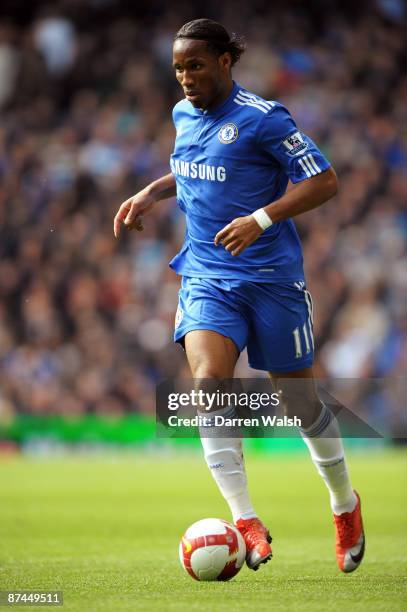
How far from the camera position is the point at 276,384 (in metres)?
5.76

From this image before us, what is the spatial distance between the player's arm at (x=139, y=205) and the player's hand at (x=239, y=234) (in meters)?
0.92

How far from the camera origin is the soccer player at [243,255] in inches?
210

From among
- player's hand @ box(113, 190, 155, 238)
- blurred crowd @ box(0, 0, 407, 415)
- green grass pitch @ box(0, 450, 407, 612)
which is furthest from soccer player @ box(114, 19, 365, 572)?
blurred crowd @ box(0, 0, 407, 415)

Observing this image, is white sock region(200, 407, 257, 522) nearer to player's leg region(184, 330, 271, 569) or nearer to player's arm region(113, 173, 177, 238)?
player's leg region(184, 330, 271, 569)

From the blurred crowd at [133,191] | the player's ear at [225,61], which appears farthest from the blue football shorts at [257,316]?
the blurred crowd at [133,191]

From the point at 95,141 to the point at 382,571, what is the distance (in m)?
13.2

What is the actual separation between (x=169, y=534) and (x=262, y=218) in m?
3.27

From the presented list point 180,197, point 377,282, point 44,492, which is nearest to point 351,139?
point 377,282

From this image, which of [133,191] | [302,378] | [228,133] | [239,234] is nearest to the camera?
[239,234]

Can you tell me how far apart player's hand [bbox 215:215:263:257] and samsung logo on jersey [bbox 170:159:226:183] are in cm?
50

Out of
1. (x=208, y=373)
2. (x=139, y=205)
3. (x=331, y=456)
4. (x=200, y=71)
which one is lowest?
(x=331, y=456)

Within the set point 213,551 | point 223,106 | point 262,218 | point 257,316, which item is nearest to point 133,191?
point 223,106

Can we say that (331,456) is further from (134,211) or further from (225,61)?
(225,61)

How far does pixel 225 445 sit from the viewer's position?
5.38 metres
